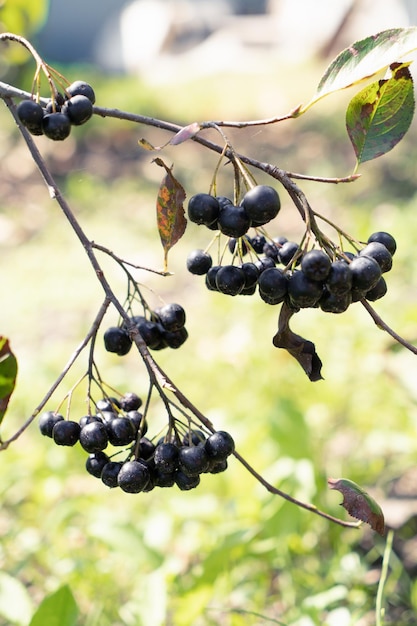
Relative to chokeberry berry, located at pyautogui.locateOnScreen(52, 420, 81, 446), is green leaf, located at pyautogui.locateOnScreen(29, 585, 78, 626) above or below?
below

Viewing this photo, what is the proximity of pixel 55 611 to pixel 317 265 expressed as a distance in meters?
0.95

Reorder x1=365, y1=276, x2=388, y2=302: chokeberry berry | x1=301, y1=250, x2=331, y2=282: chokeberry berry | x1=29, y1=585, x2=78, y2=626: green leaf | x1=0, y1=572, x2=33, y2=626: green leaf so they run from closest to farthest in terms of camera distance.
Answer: x1=301, y1=250, x2=331, y2=282: chokeberry berry < x1=365, y1=276, x2=388, y2=302: chokeberry berry < x1=29, y1=585, x2=78, y2=626: green leaf < x1=0, y1=572, x2=33, y2=626: green leaf

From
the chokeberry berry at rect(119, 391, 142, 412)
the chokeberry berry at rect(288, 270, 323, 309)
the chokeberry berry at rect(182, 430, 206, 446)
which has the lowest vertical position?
the chokeberry berry at rect(182, 430, 206, 446)

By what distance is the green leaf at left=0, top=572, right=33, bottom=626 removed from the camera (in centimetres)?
154

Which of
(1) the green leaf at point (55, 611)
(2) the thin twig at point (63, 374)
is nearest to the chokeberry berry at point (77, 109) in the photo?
(2) the thin twig at point (63, 374)

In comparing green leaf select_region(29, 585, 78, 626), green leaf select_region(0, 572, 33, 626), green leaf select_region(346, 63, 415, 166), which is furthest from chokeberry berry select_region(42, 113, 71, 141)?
green leaf select_region(0, 572, 33, 626)

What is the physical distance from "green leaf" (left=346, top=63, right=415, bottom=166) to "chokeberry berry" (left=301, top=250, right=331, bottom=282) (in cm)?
23

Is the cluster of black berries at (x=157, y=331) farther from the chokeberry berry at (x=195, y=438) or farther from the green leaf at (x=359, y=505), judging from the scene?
the green leaf at (x=359, y=505)

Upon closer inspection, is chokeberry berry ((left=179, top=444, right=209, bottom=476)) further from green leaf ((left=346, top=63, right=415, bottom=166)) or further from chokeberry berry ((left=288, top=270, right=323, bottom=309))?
green leaf ((left=346, top=63, right=415, bottom=166))

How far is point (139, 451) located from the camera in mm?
976

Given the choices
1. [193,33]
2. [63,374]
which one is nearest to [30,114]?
[63,374]

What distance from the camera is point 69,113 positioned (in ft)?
2.98

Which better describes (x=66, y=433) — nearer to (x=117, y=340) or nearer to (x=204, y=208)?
(x=117, y=340)

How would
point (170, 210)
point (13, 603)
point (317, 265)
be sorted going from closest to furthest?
point (317, 265)
point (170, 210)
point (13, 603)
